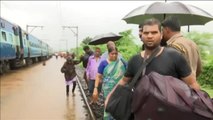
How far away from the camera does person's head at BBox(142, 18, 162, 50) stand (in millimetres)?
3904

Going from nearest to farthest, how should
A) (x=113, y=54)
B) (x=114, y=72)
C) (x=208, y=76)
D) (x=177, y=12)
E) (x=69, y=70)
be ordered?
(x=177, y=12) < (x=114, y=72) < (x=113, y=54) < (x=69, y=70) < (x=208, y=76)

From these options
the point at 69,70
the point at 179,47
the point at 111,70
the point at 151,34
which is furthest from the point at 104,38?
the point at 151,34

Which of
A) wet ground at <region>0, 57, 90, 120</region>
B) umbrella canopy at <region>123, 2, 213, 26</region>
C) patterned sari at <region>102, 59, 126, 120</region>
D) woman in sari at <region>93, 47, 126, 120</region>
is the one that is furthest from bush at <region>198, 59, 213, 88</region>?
patterned sari at <region>102, 59, 126, 120</region>

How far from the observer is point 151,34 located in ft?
12.8

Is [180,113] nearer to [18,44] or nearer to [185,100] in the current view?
[185,100]

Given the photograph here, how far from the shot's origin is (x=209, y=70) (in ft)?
57.2

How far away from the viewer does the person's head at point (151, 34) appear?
12.8ft

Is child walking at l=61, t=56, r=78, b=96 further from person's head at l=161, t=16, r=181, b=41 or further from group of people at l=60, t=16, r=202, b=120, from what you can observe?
person's head at l=161, t=16, r=181, b=41

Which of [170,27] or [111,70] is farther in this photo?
[111,70]

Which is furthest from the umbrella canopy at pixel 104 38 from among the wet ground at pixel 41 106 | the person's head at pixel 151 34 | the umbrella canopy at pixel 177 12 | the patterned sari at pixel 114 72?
the person's head at pixel 151 34

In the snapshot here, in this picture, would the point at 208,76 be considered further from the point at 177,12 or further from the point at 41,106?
the point at 177,12

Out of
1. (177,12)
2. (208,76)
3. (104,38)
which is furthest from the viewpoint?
(208,76)

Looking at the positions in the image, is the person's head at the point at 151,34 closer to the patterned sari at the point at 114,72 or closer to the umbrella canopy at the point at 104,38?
the patterned sari at the point at 114,72

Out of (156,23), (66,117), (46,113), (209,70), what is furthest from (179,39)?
(209,70)
